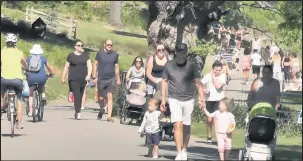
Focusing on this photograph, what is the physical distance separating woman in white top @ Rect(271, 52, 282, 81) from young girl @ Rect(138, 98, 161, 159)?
17171 mm

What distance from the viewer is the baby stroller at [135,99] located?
20.9 m

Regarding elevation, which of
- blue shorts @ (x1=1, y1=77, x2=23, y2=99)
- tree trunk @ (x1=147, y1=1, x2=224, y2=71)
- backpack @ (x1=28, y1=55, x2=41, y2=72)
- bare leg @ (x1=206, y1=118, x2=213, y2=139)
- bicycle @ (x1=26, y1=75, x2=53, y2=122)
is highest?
tree trunk @ (x1=147, y1=1, x2=224, y2=71)

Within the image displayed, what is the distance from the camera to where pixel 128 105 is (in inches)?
839

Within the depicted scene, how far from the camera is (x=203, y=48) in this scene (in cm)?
2511

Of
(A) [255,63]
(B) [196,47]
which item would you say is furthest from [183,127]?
(A) [255,63]

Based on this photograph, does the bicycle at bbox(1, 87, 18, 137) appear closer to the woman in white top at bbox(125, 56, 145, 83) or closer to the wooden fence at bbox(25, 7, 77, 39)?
the woman in white top at bbox(125, 56, 145, 83)

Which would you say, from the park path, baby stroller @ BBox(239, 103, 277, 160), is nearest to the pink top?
baby stroller @ BBox(239, 103, 277, 160)

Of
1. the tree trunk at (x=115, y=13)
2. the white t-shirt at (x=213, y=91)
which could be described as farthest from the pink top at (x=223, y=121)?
the tree trunk at (x=115, y=13)

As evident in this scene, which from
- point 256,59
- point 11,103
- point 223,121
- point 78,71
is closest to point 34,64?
point 78,71

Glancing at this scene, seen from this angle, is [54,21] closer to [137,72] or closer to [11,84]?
[137,72]

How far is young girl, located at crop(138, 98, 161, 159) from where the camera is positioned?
51.4ft

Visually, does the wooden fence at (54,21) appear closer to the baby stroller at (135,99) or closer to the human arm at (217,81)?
the baby stroller at (135,99)

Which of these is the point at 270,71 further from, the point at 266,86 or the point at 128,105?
the point at 128,105

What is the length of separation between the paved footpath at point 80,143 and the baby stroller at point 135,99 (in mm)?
313
